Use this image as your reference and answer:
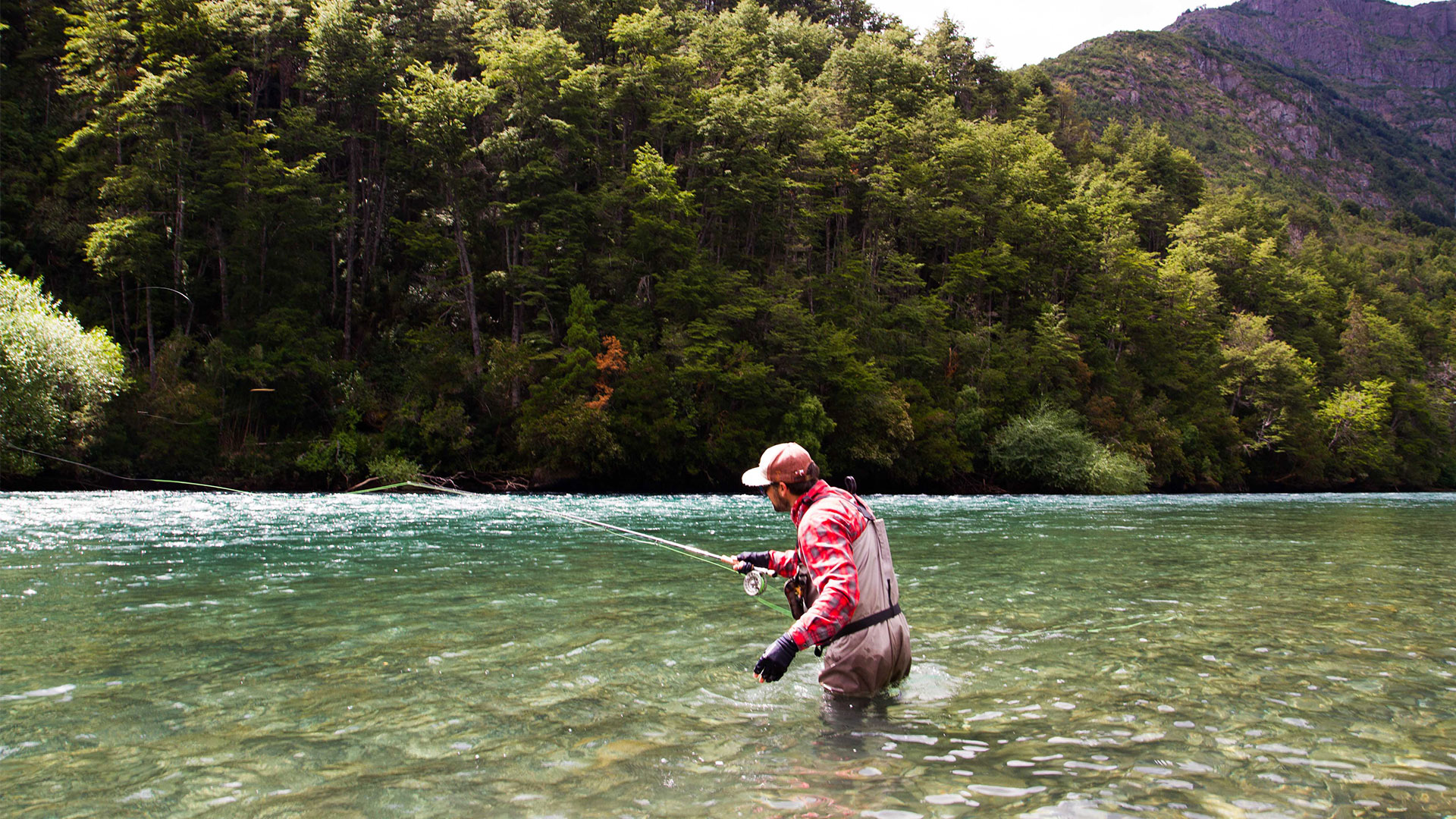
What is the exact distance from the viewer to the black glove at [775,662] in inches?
169

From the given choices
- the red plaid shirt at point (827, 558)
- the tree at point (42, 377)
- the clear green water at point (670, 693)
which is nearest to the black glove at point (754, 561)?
the clear green water at point (670, 693)

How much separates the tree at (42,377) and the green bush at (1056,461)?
34237mm

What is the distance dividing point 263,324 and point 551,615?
3166cm

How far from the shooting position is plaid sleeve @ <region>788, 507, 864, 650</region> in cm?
455

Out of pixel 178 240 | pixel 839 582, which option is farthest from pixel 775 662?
pixel 178 240

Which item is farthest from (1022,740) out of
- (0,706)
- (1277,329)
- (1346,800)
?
(1277,329)

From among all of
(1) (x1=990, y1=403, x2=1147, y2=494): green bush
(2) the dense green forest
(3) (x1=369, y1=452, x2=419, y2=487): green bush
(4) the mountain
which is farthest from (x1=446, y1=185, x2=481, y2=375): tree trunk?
(4) the mountain

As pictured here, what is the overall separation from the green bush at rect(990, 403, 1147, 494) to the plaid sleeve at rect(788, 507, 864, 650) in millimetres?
37275

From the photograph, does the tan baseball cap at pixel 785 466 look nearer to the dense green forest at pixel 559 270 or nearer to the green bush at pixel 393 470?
the dense green forest at pixel 559 270

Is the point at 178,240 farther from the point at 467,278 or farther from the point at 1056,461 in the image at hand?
the point at 1056,461

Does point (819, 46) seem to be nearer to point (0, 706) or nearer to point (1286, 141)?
point (0, 706)

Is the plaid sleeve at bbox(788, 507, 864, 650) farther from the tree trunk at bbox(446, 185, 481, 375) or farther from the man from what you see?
the tree trunk at bbox(446, 185, 481, 375)

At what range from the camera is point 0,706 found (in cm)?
493

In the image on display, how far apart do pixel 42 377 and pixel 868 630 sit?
27.2m
